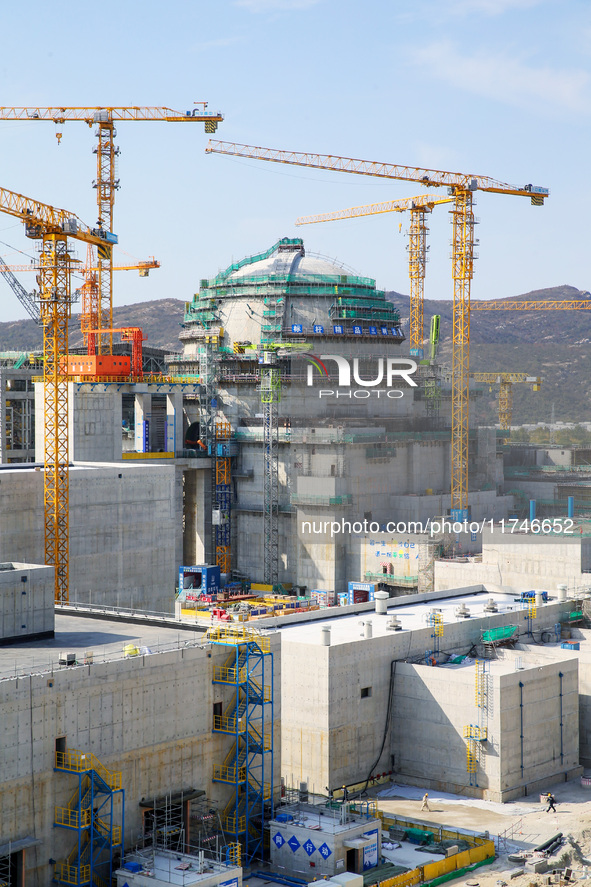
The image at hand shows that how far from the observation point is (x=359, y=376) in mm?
114875

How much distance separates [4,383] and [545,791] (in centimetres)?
8663

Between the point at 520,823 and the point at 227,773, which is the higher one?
the point at 227,773

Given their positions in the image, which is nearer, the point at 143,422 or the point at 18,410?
the point at 143,422

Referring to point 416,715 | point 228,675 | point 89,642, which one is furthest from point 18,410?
point 228,675

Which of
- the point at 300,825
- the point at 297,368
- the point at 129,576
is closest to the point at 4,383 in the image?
the point at 297,368

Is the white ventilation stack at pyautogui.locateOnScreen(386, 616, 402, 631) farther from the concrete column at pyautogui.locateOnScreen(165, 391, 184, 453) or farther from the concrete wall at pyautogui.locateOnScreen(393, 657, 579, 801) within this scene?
the concrete column at pyautogui.locateOnScreen(165, 391, 184, 453)

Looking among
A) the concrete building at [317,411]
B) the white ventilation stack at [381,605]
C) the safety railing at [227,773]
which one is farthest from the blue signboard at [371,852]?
the concrete building at [317,411]

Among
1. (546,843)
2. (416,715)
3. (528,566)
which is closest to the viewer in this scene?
(546,843)

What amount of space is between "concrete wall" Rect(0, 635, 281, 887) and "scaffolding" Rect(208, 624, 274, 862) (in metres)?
0.42

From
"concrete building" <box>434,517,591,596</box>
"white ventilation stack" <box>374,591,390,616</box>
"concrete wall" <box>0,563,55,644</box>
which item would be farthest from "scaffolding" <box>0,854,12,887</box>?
"concrete building" <box>434,517,591,596</box>

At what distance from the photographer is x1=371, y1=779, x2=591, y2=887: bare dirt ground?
148 ft

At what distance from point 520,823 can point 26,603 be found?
23041 millimetres

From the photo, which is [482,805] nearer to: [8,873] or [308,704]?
[308,704]

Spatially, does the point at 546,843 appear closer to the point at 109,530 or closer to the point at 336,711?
the point at 336,711
